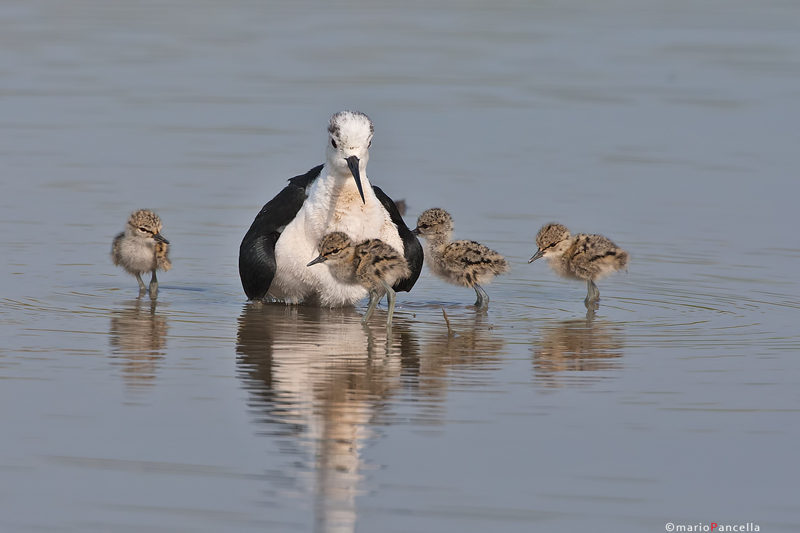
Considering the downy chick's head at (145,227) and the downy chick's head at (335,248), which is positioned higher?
the downy chick's head at (145,227)

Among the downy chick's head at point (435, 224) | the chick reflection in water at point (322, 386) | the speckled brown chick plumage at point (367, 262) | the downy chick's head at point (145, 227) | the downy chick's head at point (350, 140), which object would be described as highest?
the downy chick's head at point (350, 140)

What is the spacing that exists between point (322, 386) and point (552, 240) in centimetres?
363

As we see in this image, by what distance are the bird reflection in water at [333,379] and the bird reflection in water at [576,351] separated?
1.19 ft

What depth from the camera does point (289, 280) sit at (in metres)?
10.8

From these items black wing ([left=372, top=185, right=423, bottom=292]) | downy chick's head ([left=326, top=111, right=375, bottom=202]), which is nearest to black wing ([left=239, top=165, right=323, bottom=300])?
black wing ([left=372, top=185, right=423, bottom=292])

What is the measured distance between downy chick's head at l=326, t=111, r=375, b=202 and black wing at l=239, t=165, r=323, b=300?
2.64ft

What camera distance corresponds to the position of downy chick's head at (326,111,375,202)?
10.3 meters

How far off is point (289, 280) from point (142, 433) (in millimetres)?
3668

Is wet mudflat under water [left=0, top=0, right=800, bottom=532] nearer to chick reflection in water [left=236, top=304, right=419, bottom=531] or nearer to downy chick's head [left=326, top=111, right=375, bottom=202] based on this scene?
chick reflection in water [left=236, top=304, right=419, bottom=531]

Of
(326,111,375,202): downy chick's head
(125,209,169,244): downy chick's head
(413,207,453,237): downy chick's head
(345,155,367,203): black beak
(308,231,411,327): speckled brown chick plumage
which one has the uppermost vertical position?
(326,111,375,202): downy chick's head

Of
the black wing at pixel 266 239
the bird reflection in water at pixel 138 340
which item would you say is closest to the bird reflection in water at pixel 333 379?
the black wing at pixel 266 239

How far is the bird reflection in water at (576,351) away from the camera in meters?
8.63

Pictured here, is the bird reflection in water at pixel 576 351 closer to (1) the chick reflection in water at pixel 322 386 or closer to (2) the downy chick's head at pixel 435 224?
(1) the chick reflection in water at pixel 322 386

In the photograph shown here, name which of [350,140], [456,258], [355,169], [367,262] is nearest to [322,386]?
[367,262]
